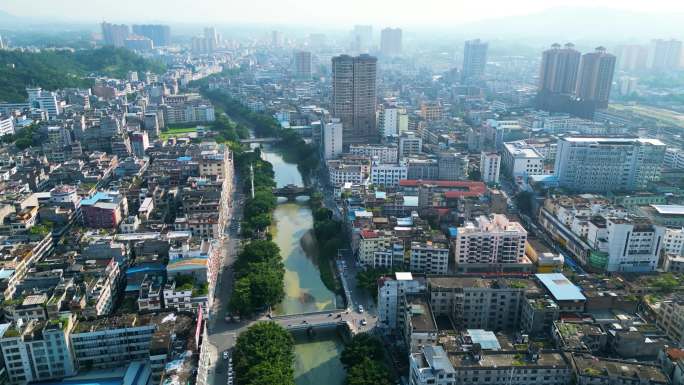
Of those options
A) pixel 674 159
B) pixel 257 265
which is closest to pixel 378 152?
pixel 257 265

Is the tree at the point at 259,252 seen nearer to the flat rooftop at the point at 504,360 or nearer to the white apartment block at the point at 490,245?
the white apartment block at the point at 490,245

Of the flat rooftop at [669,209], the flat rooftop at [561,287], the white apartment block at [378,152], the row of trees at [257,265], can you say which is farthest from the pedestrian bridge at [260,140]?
the flat rooftop at [561,287]

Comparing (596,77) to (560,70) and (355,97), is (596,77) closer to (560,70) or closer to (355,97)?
(560,70)

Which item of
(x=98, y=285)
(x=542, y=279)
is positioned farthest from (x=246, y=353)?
(x=542, y=279)

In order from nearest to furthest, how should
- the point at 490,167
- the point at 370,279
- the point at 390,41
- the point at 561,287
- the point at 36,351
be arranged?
the point at 36,351 → the point at 561,287 → the point at 370,279 → the point at 490,167 → the point at 390,41

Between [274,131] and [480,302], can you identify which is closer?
[480,302]

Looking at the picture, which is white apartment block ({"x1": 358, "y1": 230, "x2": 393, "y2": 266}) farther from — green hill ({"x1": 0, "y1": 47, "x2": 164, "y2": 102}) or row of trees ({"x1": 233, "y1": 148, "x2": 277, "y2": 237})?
green hill ({"x1": 0, "y1": 47, "x2": 164, "y2": 102})

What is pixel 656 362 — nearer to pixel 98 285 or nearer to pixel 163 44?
pixel 98 285
